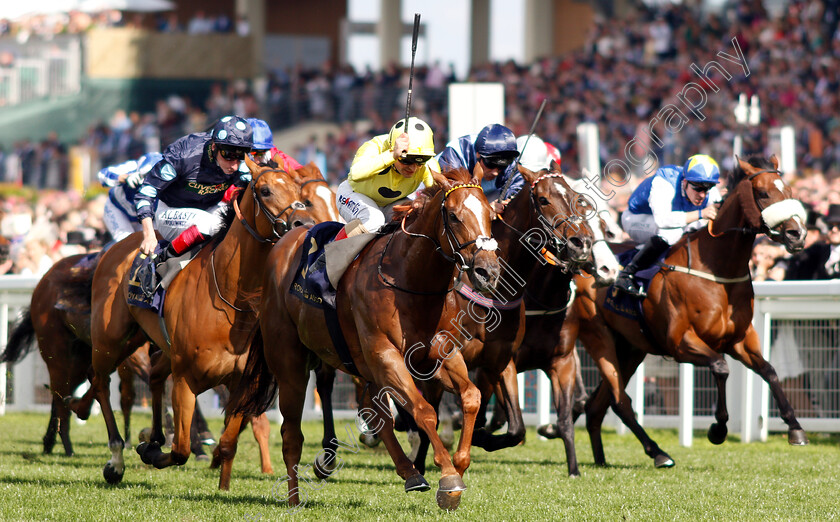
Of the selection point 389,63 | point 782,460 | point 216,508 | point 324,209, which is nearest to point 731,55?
point 389,63

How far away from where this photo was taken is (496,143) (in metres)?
6.37

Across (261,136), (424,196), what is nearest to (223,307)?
(261,136)

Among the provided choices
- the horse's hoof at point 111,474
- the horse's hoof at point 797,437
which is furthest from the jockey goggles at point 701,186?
the horse's hoof at point 111,474

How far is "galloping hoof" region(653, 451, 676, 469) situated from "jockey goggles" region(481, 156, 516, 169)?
90.8 inches

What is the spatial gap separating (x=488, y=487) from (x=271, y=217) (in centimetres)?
195

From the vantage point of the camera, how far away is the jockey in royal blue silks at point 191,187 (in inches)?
259

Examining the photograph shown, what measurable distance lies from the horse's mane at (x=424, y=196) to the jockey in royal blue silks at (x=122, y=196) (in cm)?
314

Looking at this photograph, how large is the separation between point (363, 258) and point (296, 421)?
1.05 m

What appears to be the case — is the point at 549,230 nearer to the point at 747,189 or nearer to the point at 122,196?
the point at 747,189

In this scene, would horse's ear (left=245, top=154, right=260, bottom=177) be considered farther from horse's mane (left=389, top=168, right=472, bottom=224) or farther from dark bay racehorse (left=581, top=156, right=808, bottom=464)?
dark bay racehorse (left=581, top=156, right=808, bottom=464)

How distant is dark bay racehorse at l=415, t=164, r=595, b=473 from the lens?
5.97 m

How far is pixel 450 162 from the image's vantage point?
6.63m

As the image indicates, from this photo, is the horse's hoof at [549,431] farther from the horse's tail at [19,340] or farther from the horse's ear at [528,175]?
the horse's tail at [19,340]

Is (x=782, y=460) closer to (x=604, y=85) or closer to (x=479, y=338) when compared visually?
(x=479, y=338)
